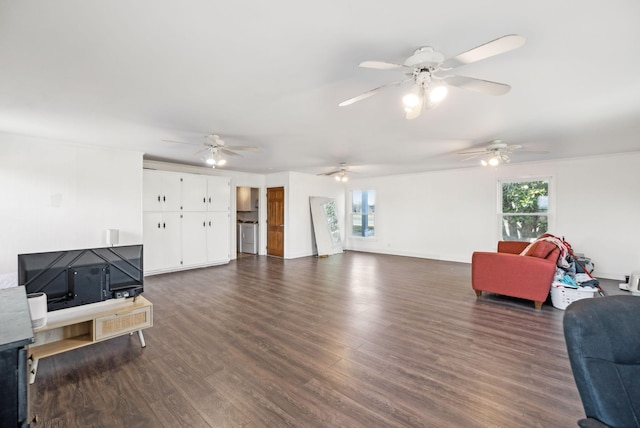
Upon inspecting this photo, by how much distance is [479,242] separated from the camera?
271 inches

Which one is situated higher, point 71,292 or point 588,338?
point 588,338

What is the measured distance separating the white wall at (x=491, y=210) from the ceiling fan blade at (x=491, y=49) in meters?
5.82

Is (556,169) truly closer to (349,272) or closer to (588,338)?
(349,272)

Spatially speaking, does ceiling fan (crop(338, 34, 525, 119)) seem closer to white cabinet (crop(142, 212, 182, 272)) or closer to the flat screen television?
the flat screen television

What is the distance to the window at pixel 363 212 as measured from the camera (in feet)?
29.3

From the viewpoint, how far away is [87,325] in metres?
2.51

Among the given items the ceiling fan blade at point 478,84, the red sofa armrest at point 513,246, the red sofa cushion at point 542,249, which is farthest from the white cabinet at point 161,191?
the red sofa armrest at point 513,246

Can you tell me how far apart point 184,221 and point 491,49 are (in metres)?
6.06

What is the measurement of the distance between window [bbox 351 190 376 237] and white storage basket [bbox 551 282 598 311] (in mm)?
5290

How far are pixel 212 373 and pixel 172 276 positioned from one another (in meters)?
3.89

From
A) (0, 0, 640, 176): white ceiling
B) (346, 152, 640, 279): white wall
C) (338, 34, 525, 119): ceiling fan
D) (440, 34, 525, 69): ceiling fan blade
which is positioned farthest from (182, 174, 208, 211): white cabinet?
(440, 34, 525, 69): ceiling fan blade

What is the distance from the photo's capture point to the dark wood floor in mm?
1821

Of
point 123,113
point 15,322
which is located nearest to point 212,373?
point 15,322

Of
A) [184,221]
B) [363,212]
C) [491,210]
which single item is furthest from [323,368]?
[363,212]
